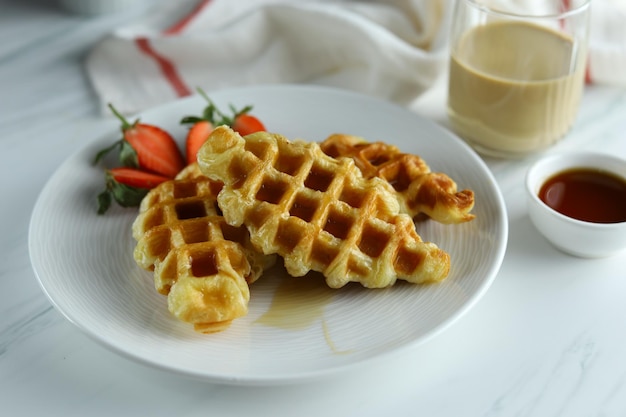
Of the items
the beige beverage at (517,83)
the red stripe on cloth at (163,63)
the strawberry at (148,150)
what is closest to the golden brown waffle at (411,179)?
the beige beverage at (517,83)

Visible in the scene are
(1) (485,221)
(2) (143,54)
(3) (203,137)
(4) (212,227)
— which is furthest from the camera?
(2) (143,54)

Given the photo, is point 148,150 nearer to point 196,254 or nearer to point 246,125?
point 246,125

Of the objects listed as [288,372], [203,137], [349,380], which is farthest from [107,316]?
[203,137]

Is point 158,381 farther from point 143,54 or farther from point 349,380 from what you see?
point 143,54

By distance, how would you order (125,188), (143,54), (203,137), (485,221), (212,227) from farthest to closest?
(143,54)
(203,137)
(125,188)
(485,221)
(212,227)

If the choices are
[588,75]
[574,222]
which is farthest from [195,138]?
[588,75]

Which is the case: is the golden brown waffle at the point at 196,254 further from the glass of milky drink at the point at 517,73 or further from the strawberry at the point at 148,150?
the glass of milky drink at the point at 517,73

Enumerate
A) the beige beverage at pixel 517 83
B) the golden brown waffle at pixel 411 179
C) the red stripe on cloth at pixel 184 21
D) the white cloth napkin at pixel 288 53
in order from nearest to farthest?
the golden brown waffle at pixel 411 179 < the beige beverage at pixel 517 83 < the white cloth napkin at pixel 288 53 < the red stripe on cloth at pixel 184 21
